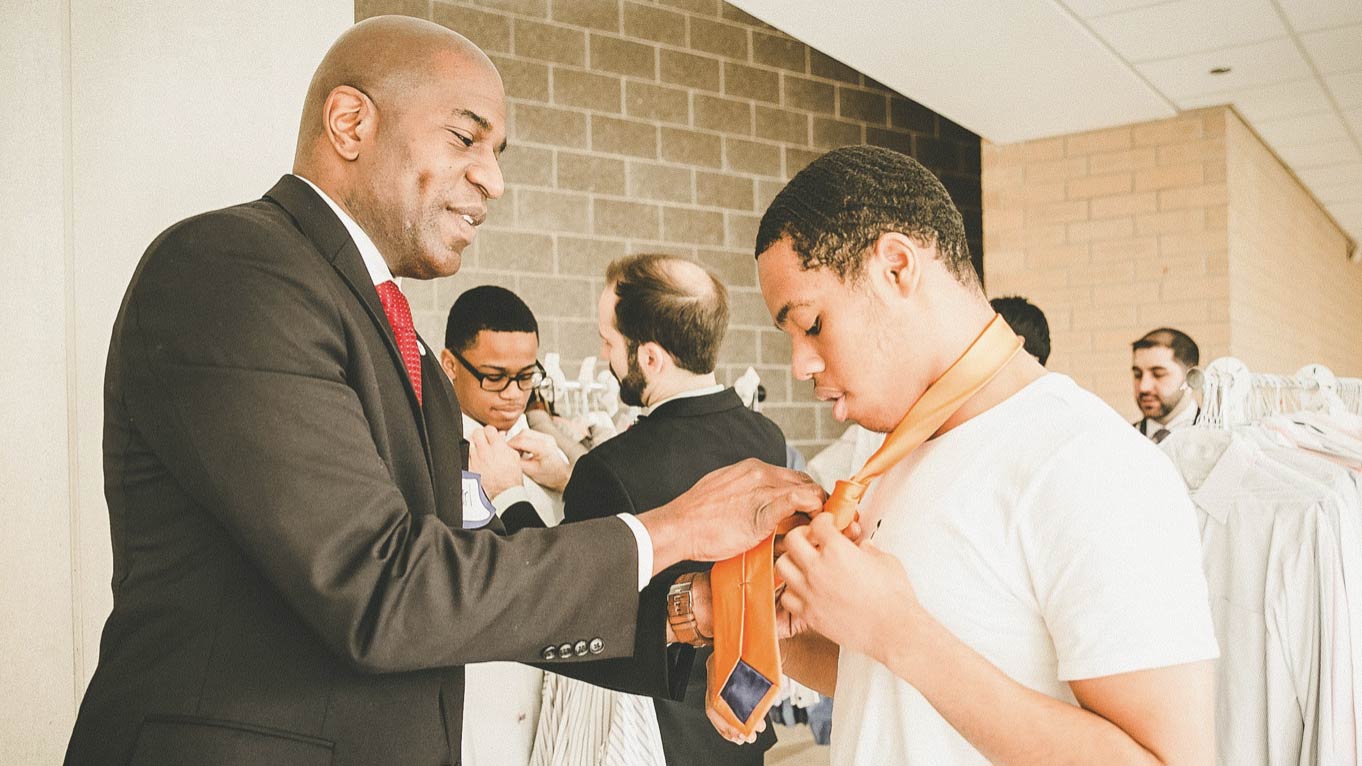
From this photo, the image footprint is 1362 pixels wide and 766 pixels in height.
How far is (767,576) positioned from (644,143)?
507 centimetres

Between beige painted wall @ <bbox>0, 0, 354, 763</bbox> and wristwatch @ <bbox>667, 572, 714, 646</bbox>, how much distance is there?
1.27 m

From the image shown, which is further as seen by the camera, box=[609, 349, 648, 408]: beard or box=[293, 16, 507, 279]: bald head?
box=[609, 349, 648, 408]: beard

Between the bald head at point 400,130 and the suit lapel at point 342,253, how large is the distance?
9 centimetres

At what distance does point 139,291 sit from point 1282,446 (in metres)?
2.85

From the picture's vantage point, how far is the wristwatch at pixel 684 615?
1.58 m

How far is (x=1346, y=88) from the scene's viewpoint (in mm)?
5934

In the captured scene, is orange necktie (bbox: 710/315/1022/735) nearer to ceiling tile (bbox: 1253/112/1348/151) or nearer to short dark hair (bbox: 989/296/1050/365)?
short dark hair (bbox: 989/296/1050/365)

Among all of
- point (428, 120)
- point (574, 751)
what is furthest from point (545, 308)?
point (428, 120)

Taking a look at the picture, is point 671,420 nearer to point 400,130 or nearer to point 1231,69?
point 400,130

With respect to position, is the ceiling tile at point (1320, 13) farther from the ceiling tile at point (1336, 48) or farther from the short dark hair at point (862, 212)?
the short dark hair at point (862, 212)

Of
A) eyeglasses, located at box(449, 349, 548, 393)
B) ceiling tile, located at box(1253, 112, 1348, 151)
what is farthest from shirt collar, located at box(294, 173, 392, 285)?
ceiling tile, located at box(1253, 112, 1348, 151)

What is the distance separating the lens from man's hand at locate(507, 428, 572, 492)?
3.08 m

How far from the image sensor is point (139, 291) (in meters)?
1.22

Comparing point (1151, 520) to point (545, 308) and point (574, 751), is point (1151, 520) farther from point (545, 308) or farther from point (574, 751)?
point (545, 308)
